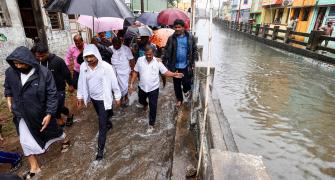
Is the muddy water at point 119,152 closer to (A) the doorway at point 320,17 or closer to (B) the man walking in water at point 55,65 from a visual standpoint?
(B) the man walking in water at point 55,65

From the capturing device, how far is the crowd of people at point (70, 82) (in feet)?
Answer: 9.07

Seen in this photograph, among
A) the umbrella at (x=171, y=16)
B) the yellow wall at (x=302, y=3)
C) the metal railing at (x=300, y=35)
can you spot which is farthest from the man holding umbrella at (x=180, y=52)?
the yellow wall at (x=302, y=3)

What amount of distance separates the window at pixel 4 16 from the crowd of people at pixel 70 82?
328 cm

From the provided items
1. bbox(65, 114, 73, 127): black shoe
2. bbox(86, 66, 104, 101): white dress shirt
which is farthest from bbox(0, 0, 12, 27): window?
bbox(86, 66, 104, 101): white dress shirt

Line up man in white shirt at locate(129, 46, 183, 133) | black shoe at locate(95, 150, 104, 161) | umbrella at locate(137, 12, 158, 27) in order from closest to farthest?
black shoe at locate(95, 150, 104, 161) → man in white shirt at locate(129, 46, 183, 133) → umbrella at locate(137, 12, 158, 27)

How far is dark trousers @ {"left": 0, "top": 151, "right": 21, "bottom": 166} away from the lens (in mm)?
3210

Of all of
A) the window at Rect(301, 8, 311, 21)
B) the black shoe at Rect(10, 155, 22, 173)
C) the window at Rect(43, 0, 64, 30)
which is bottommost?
the black shoe at Rect(10, 155, 22, 173)

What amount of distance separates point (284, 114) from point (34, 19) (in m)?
9.10

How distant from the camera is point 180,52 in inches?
181

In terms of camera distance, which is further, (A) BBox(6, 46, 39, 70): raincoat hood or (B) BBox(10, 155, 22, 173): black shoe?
(B) BBox(10, 155, 22, 173): black shoe

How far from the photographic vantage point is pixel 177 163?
316 cm

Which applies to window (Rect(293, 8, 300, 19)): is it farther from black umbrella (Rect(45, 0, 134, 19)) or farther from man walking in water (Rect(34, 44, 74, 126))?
man walking in water (Rect(34, 44, 74, 126))

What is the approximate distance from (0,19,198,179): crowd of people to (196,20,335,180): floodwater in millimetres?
1339

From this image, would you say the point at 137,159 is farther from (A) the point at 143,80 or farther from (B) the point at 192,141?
(A) the point at 143,80
